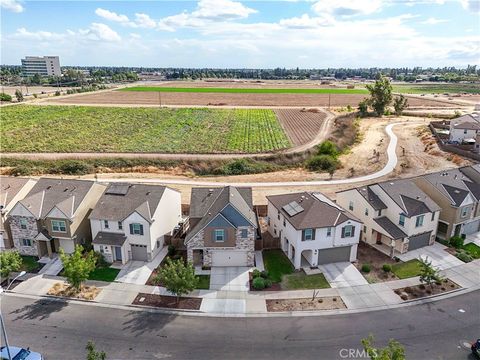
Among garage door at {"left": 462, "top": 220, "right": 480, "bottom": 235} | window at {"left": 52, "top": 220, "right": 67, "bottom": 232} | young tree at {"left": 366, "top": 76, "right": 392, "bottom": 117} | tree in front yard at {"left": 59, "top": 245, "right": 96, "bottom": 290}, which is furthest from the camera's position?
young tree at {"left": 366, "top": 76, "right": 392, "bottom": 117}

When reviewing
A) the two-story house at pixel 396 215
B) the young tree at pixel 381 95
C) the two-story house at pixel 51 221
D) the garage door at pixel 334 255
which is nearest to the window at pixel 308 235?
the garage door at pixel 334 255

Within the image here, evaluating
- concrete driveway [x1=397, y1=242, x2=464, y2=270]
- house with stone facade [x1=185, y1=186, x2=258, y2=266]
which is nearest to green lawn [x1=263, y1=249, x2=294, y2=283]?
house with stone facade [x1=185, y1=186, x2=258, y2=266]

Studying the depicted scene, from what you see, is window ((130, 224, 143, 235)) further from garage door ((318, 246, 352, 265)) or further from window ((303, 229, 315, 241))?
garage door ((318, 246, 352, 265))

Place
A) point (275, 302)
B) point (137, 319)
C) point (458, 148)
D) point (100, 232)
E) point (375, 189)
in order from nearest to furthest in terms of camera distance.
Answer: point (137, 319)
point (275, 302)
point (100, 232)
point (375, 189)
point (458, 148)

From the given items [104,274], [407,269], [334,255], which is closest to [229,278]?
[334,255]

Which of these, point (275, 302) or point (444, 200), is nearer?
point (275, 302)

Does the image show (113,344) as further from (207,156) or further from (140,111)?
(140,111)

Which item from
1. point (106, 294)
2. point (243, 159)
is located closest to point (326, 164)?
point (243, 159)
